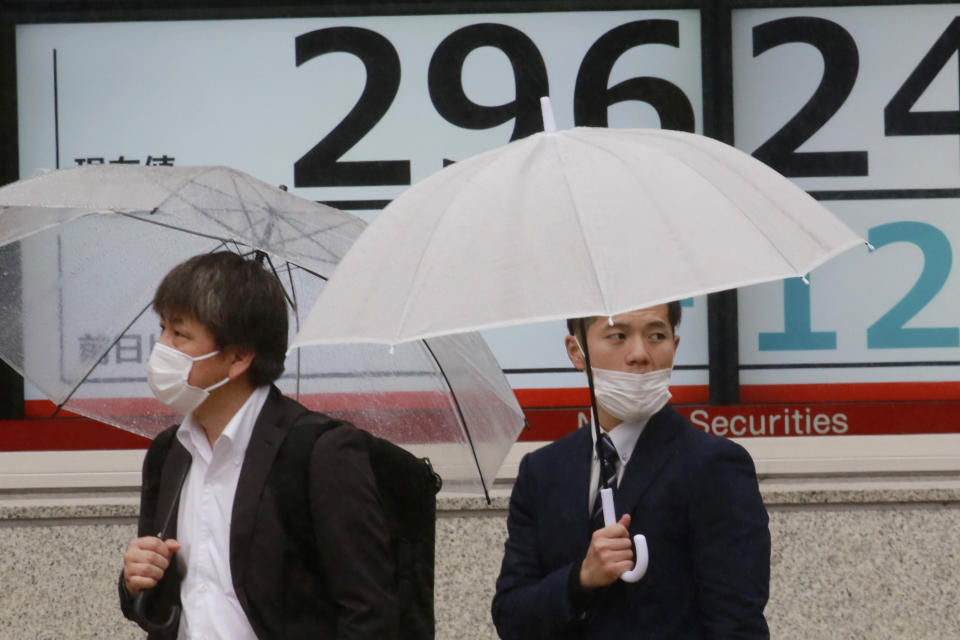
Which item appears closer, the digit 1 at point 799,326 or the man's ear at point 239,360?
the man's ear at point 239,360

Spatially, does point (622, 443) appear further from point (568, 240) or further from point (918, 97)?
point (918, 97)

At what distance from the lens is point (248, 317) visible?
2781 mm

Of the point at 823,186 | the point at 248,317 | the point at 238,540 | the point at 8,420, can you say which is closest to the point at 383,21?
the point at 823,186

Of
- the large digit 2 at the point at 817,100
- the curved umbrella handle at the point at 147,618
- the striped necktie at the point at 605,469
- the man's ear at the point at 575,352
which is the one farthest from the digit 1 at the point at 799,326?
the curved umbrella handle at the point at 147,618

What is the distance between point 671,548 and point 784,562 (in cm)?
295

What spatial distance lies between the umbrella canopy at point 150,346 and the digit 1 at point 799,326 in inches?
114

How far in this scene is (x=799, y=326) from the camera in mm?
5918

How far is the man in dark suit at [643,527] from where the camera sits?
2.58 metres

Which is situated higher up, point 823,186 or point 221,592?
point 823,186

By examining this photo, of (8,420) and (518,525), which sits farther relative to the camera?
(8,420)

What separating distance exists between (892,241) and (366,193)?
7.84 feet

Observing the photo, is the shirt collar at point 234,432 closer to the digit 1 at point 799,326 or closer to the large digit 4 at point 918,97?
the digit 1 at point 799,326

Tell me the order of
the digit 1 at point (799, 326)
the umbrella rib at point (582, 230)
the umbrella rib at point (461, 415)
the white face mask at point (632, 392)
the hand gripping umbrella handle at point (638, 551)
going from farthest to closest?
the digit 1 at point (799, 326)
the umbrella rib at point (461, 415)
the white face mask at point (632, 392)
the hand gripping umbrella handle at point (638, 551)
the umbrella rib at point (582, 230)

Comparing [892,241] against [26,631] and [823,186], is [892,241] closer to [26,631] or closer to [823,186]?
[823,186]
